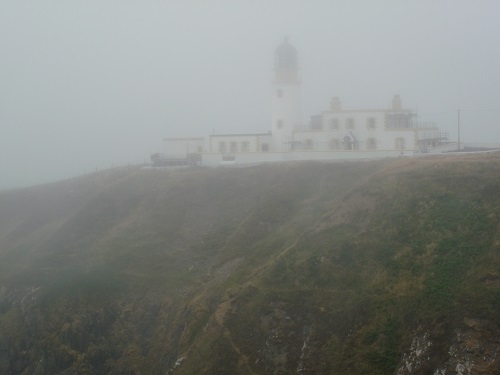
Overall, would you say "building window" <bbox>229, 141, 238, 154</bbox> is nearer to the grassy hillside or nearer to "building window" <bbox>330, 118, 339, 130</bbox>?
the grassy hillside

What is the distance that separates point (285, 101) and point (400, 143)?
15095 millimetres

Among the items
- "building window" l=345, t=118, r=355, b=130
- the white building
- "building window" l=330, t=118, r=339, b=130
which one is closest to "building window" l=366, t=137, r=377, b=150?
the white building

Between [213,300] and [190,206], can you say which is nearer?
[213,300]

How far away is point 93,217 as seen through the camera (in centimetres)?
4769

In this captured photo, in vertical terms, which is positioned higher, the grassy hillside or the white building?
the white building

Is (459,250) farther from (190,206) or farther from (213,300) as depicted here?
(190,206)

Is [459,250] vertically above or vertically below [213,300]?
above

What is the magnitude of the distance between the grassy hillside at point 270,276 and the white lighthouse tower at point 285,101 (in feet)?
34.9

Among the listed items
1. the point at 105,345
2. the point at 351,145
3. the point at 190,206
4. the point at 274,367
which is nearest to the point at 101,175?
A: the point at 190,206

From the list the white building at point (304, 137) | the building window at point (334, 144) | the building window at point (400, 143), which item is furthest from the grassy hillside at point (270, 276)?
the building window at point (400, 143)

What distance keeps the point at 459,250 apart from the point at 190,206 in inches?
1112

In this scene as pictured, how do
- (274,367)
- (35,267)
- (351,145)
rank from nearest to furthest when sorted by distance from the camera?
(274,367) < (35,267) < (351,145)

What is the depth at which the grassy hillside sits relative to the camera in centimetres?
2106

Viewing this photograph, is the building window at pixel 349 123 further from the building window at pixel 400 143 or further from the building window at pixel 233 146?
the building window at pixel 233 146
